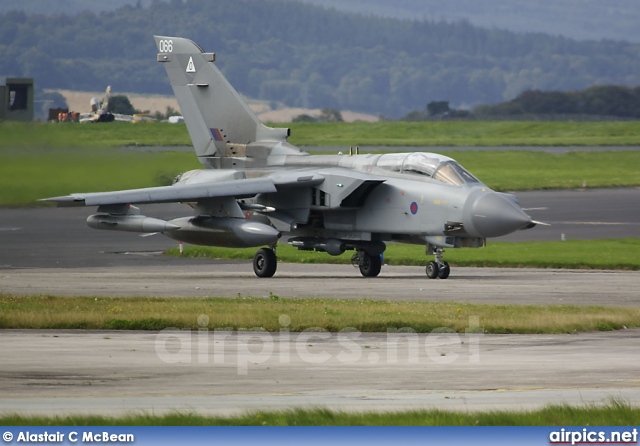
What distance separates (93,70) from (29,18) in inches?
731

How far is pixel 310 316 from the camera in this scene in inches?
728

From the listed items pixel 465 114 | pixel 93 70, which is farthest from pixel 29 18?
pixel 465 114

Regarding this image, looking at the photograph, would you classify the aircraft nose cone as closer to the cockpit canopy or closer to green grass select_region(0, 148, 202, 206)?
the cockpit canopy

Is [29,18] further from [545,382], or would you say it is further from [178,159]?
[545,382]

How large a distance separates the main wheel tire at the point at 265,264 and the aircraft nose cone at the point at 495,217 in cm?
511

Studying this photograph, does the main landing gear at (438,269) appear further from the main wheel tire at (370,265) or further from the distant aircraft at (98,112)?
the distant aircraft at (98,112)

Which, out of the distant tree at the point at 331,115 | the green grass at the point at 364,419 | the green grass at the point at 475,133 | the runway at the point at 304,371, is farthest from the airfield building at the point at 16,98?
the distant tree at the point at 331,115

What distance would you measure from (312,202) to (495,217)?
188 inches

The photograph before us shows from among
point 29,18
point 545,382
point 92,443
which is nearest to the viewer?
point 92,443

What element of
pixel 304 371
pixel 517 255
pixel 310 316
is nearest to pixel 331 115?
pixel 517 255

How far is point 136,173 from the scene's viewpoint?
122 feet

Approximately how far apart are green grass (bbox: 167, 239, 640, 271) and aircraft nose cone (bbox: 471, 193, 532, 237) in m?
5.17

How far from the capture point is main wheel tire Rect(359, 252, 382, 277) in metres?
28.9

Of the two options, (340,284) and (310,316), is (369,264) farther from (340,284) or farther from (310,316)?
(310,316)
